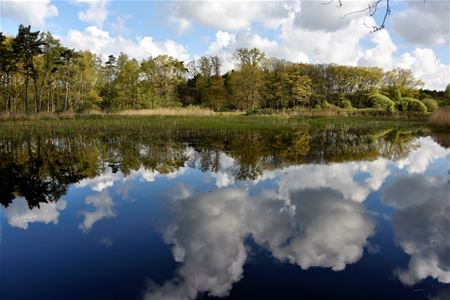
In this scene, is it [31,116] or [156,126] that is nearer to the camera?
[156,126]

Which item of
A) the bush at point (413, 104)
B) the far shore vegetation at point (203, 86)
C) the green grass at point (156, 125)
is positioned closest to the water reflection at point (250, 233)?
the green grass at point (156, 125)

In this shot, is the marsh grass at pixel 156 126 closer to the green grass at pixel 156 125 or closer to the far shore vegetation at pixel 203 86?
the green grass at pixel 156 125

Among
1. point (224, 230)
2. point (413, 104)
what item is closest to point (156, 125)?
point (224, 230)

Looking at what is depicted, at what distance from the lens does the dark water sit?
358cm

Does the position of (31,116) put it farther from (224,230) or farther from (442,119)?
(442,119)

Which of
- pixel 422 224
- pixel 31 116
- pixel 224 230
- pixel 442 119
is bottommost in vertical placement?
pixel 224 230

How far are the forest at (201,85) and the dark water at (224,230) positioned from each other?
Result: 37001 mm

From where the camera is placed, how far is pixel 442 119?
79.6 feet

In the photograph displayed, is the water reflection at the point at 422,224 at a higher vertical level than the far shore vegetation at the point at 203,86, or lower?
lower

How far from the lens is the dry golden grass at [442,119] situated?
2320cm

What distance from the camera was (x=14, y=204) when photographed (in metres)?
6.11

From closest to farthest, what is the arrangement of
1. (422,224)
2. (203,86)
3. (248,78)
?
1. (422,224)
2. (248,78)
3. (203,86)

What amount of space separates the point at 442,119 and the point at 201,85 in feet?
146

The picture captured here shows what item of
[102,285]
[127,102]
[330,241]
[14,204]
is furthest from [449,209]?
[127,102]
